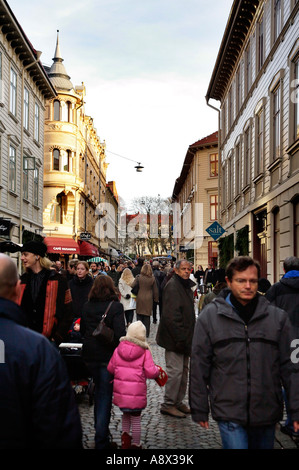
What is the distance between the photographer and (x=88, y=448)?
5613mm

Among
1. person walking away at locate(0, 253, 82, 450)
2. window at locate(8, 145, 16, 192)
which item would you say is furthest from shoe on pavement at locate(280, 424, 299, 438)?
window at locate(8, 145, 16, 192)

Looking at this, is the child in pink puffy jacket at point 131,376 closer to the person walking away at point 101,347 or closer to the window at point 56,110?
the person walking away at point 101,347

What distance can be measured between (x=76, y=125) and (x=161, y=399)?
35640mm

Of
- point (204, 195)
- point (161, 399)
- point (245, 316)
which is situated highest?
point (204, 195)

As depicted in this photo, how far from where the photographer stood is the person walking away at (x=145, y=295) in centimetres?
1379

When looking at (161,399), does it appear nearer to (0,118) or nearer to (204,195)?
(0,118)

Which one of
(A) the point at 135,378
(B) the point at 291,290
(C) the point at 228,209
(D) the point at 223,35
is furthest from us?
(C) the point at 228,209

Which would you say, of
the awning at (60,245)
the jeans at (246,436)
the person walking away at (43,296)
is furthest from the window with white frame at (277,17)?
the awning at (60,245)

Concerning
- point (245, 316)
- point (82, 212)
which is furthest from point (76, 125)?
point (245, 316)

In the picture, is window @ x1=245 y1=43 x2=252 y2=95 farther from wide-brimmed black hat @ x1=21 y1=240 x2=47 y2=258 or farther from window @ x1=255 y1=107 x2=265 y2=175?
wide-brimmed black hat @ x1=21 y1=240 x2=47 y2=258

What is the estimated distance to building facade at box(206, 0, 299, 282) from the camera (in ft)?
49.2

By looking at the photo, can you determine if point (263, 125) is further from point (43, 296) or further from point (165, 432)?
point (43, 296)

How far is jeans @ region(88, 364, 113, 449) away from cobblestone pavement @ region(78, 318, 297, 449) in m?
0.26

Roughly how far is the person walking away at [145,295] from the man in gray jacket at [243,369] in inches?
391
